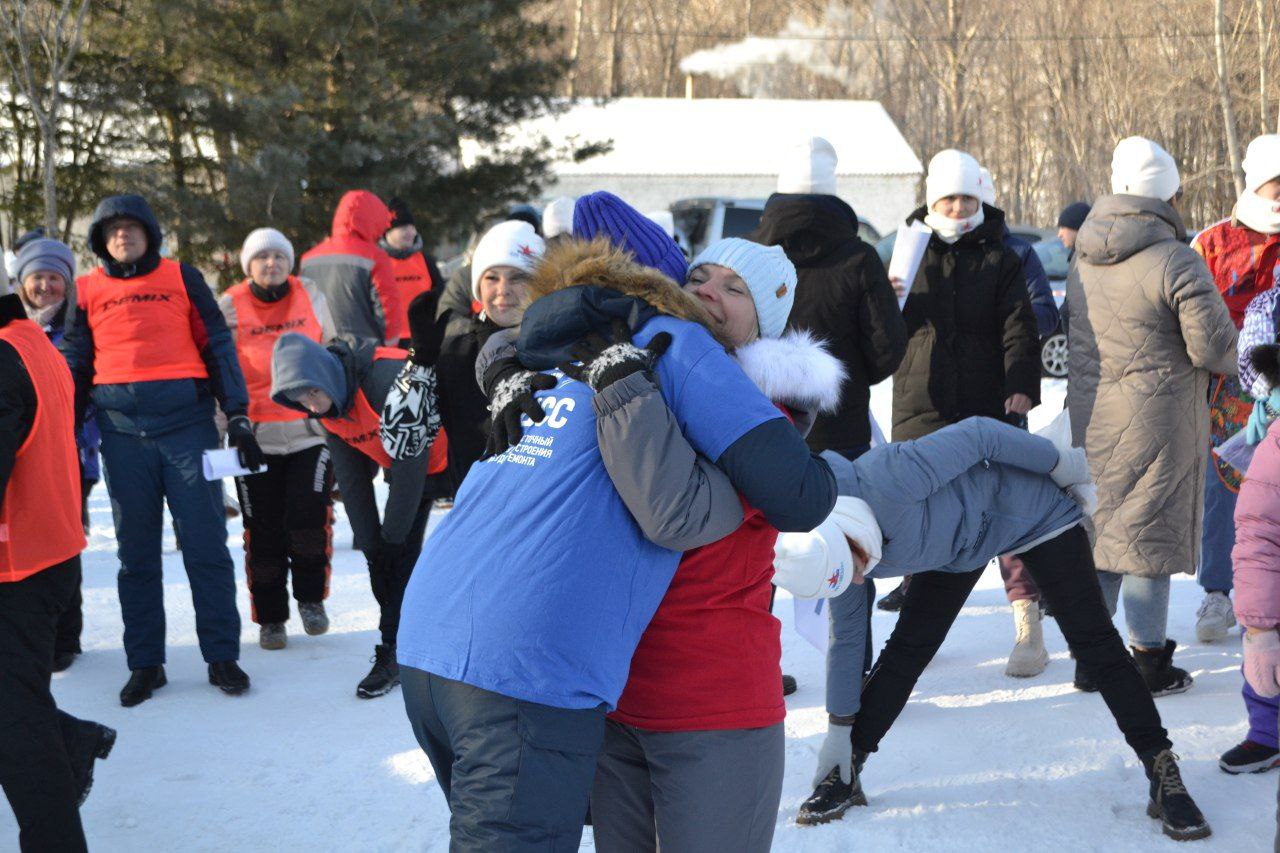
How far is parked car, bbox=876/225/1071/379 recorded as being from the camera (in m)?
13.6

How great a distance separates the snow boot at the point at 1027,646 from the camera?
4961 mm

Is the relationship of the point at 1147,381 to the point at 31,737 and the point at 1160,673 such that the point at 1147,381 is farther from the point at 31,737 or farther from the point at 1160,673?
the point at 31,737

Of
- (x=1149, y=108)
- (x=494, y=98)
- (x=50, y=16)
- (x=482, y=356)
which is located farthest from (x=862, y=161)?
(x=482, y=356)

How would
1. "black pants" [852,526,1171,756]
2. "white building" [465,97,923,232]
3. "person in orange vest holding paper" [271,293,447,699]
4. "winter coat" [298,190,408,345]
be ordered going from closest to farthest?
1. "black pants" [852,526,1171,756]
2. "person in orange vest holding paper" [271,293,447,699]
3. "winter coat" [298,190,408,345]
4. "white building" [465,97,923,232]

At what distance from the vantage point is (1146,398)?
4.67 m

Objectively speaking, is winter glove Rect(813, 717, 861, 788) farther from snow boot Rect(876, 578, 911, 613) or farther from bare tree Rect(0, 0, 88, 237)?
bare tree Rect(0, 0, 88, 237)

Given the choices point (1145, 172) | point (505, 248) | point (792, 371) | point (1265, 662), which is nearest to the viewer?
point (792, 371)

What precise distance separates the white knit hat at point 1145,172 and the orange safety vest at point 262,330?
351 centimetres

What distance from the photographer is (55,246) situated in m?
5.52

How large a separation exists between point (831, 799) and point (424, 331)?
216cm

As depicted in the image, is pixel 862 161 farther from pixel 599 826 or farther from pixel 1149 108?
pixel 599 826

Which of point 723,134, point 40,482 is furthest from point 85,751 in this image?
point 723,134

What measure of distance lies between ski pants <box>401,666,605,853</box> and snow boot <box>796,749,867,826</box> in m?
1.73

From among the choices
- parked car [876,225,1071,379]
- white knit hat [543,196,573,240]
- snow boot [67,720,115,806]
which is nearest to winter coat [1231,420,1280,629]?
snow boot [67,720,115,806]
